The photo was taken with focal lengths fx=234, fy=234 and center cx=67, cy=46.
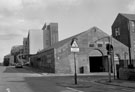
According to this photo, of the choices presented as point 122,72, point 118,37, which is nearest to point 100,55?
point 122,72

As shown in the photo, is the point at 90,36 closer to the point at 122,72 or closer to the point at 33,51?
the point at 122,72

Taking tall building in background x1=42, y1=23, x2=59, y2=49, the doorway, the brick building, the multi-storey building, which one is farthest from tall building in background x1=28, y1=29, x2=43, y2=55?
the doorway

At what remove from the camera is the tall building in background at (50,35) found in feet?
351

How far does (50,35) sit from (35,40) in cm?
723

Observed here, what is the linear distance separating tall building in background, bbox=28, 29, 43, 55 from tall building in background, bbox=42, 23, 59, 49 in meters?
2.25

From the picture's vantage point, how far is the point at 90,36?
43.3m

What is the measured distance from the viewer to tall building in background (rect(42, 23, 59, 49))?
10706 centimetres

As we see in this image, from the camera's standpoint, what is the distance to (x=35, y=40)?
350 feet

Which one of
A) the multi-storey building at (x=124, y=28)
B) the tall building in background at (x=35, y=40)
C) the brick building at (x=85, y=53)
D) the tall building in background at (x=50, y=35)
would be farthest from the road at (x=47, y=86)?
the tall building in background at (x=50, y=35)

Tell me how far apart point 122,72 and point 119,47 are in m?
22.4

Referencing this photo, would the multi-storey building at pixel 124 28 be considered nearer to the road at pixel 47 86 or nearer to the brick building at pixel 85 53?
the brick building at pixel 85 53

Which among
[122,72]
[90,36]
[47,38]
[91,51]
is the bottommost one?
[122,72]

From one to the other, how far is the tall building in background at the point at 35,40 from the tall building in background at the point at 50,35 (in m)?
Answer: 2.25

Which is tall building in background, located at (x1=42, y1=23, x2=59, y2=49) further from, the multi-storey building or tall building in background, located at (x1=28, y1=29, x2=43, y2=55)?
the multi-storey building
